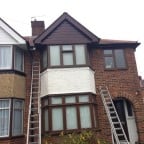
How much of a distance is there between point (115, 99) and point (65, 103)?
3541 mm

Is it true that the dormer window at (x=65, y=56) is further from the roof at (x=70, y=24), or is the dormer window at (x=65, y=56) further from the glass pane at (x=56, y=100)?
the glass pane at (x=56, y=100)

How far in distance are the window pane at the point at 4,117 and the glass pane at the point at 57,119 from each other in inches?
98.4

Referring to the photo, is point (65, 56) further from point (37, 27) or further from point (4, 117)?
point (37, 27)

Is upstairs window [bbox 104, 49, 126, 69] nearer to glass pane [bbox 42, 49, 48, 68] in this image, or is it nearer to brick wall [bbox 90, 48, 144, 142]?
brick wall [bbox 90, 48, 144, 142]

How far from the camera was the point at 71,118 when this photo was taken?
537 inches

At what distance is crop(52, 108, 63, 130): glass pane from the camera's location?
13.5m

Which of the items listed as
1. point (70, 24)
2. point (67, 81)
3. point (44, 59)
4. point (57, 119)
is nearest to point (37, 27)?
point (70, 24)

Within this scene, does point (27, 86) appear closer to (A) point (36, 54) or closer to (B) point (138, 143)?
→ (A) point (36, 54)

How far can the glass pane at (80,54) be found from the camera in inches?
595

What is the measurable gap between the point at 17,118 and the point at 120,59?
24.8 ft

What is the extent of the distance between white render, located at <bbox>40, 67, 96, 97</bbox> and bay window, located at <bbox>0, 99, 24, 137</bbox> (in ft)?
5.66

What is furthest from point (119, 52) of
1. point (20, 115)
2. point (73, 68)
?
point (20, 115)

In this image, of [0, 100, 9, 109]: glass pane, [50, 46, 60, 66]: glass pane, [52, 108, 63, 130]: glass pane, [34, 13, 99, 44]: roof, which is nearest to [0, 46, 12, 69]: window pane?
[34, 13, 99, 44]: roof

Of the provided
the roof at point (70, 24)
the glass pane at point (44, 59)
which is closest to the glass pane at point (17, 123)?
the glass pane at point (44, 59)
